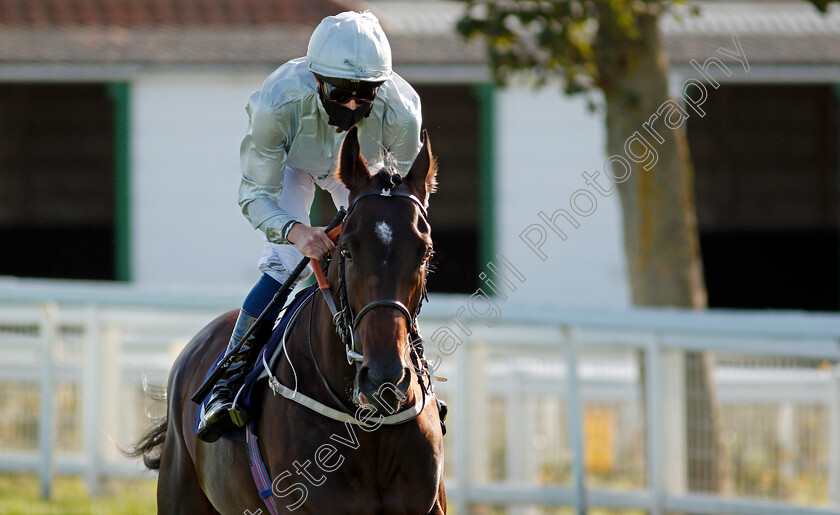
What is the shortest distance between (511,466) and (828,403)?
1838mm

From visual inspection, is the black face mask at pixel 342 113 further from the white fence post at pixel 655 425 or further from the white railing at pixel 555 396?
the white fence post at pixel 655 425

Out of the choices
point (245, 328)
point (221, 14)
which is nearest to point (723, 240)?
point (221, 14)

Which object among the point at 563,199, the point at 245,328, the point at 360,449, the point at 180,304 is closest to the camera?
the point at 360,449

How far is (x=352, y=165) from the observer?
3.43 meters

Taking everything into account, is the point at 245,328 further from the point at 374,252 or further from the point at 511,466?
the point at 511,466

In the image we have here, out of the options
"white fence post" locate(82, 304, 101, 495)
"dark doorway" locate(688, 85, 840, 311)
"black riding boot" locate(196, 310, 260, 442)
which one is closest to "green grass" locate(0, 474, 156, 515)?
"white fence post" locate(82, 304, 101, 495)

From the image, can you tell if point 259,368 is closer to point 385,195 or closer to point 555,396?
point 385,195

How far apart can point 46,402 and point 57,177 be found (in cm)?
1024

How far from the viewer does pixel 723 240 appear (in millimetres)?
16312

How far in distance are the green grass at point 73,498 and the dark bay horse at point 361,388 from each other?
315cm

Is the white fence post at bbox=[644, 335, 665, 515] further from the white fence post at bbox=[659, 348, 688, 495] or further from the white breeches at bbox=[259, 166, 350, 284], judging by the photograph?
the white breeches at bbox=[259, 166, 350, 284]

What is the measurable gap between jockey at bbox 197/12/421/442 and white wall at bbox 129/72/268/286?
10154 mm

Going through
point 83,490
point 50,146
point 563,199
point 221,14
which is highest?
point 221,14

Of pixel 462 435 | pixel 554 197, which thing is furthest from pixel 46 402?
pixel 554 197
